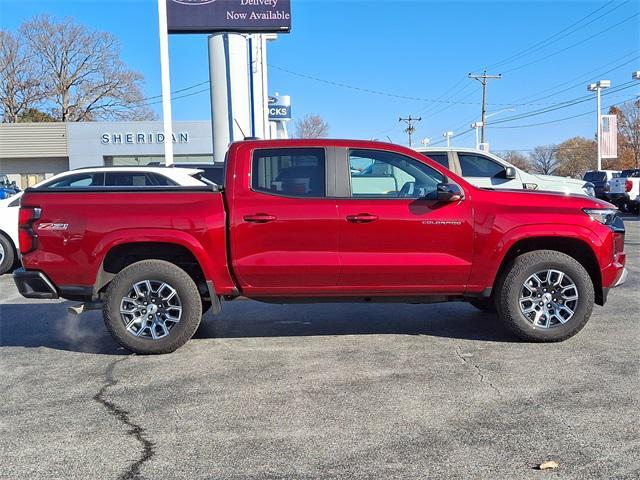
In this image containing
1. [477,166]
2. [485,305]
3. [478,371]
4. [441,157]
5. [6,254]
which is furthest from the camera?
[477,166]

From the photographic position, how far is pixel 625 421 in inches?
149

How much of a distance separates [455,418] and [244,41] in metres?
16.9

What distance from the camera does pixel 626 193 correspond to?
20.1m

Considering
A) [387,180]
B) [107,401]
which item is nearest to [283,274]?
[387,180]

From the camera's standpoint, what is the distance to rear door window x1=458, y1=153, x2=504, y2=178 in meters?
10.9

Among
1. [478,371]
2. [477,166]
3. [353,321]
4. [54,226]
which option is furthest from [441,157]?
[54,226]

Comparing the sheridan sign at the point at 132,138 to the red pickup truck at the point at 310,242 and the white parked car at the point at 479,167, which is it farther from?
the red pickup truck at the point at 310,242

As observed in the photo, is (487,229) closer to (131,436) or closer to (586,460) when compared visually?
(586,460)

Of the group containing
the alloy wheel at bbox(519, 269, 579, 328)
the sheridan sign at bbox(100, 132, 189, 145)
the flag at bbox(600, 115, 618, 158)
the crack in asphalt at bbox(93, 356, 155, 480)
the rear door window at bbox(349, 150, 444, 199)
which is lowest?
the crack in asphalt at bbox(93, 356, 155, 480)

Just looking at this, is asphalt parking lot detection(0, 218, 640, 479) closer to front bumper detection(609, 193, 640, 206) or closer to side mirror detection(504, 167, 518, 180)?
side mirror detection(504, 167, 518, 180)

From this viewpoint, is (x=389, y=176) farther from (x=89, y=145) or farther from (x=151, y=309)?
(x=89, y=145)

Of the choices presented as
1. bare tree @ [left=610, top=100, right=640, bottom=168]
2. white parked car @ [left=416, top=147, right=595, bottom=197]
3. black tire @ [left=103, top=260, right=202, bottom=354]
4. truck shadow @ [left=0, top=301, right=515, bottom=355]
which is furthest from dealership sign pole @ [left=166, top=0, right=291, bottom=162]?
bare tree @ [left=610, top=100, right=640, bottom=168]

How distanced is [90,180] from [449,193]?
6866 millimetres

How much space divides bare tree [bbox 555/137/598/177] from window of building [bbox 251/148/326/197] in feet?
277
